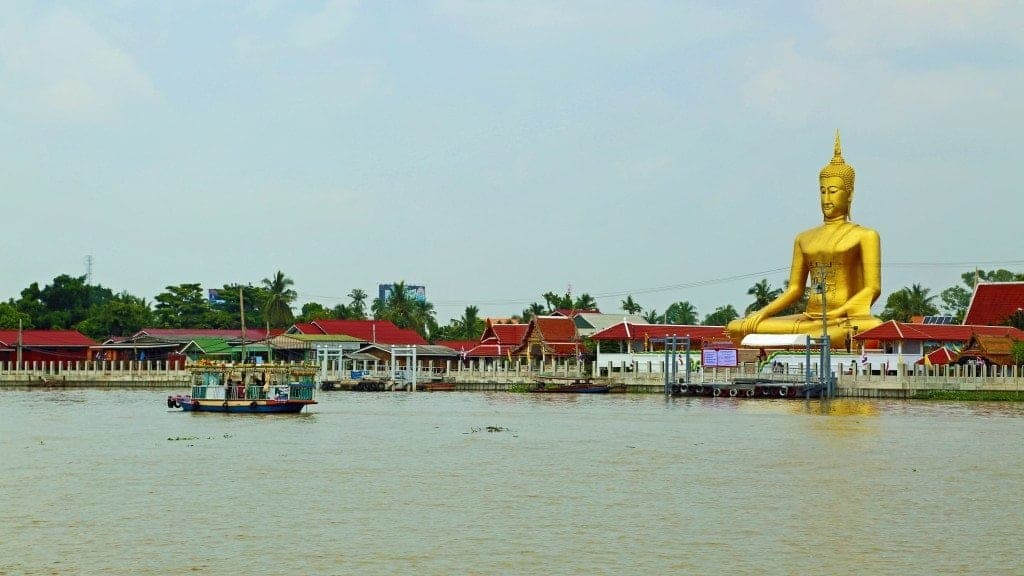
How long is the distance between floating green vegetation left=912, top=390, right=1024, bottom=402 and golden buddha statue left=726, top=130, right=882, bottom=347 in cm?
866

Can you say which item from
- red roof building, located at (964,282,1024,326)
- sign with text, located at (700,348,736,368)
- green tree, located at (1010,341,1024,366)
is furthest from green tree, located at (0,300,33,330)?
green tree, located at (1010,341,1024,366)

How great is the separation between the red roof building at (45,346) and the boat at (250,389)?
47.0 meters

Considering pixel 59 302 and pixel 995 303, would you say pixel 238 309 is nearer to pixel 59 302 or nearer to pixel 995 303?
pixel 59 302

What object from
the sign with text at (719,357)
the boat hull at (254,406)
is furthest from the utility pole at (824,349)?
the boat hull at (254,406)

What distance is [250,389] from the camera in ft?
187

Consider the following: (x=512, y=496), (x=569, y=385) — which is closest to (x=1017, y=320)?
(x=569, y=385)

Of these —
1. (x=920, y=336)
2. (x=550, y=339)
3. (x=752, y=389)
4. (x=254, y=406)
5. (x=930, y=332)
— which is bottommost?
(x=254, y=406)

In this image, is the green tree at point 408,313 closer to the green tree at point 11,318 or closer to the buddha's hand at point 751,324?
the green tree at point 11,318

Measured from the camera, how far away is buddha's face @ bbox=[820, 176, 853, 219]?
80062 mm

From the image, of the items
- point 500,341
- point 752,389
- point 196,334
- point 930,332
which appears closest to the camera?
point 752,389

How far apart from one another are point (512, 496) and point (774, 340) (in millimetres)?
50840

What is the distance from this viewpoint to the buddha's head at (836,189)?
263 ft

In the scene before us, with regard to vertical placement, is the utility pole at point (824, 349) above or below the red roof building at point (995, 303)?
below

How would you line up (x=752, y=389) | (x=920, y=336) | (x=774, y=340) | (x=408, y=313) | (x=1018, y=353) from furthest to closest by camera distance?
(x=408, y=313) < (x=774, y=340) < (x=920, y=336) < (x=752, y=389) < (x=1018, y=353)
